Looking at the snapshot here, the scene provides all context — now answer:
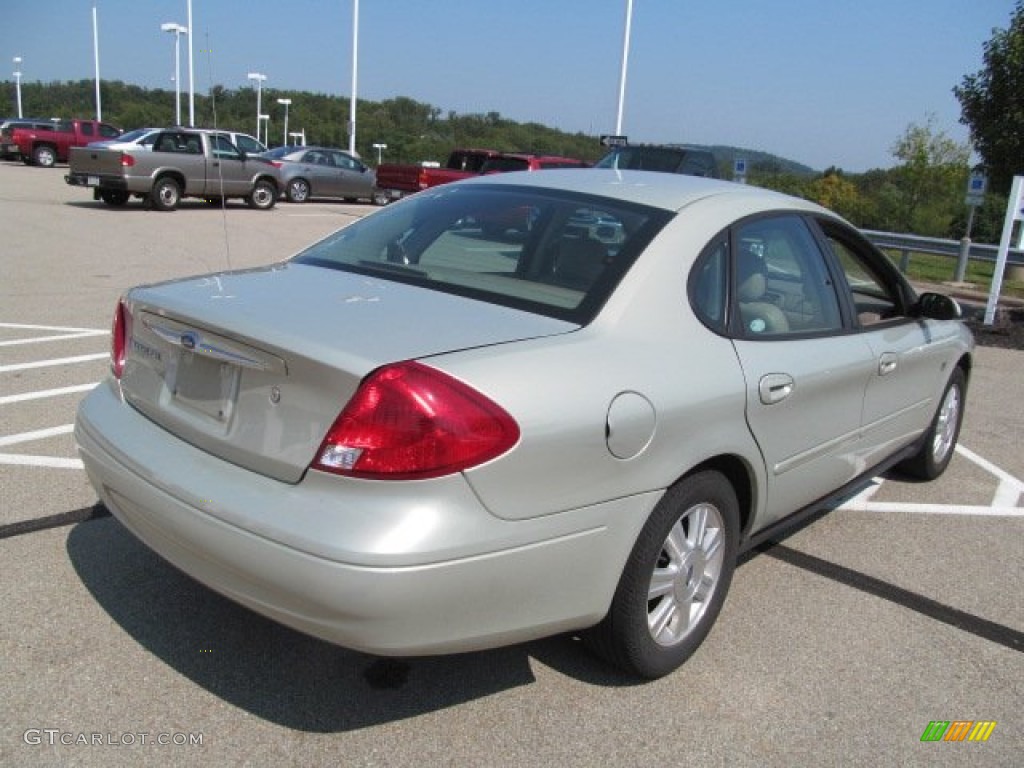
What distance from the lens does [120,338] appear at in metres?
3.19

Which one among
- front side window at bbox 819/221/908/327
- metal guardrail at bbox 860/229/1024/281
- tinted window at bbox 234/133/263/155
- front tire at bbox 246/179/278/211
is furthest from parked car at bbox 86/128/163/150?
front side window at bbox 819/221/908/327

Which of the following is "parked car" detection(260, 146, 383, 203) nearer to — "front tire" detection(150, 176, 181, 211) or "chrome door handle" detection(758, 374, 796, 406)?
"front tire" detection(150, 176, 181, 211)

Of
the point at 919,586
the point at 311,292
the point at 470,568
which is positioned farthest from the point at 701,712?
the point at 311,292

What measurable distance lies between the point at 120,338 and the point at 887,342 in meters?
3.18

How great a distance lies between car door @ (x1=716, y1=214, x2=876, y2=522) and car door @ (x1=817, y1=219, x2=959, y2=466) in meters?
0.13

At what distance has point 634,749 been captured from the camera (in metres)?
2.64

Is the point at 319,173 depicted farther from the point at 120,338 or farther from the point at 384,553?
the point at 384,553

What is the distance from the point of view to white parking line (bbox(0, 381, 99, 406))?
560 centimetres

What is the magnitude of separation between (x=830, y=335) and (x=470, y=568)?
2.09 metres

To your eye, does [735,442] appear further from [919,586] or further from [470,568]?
[919,586]

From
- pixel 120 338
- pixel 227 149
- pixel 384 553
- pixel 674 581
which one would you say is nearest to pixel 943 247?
pixel 227 149

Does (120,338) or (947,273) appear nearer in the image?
(120,338)

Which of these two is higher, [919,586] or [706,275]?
[706,275]

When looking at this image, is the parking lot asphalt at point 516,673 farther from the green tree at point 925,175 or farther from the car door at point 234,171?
the green tree at point 925,175
